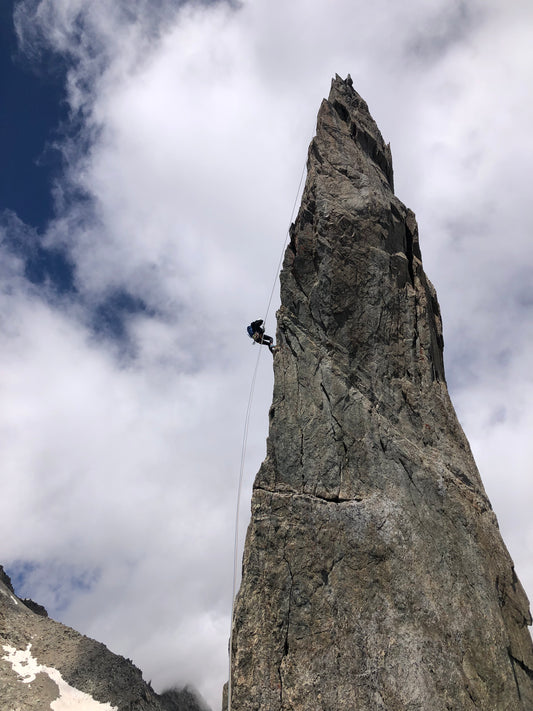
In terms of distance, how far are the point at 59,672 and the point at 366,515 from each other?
2185 cm

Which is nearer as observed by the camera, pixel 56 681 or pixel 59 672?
pixel 56 681

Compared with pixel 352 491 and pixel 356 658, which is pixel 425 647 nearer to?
pixel 356 658

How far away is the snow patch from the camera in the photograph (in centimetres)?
2459

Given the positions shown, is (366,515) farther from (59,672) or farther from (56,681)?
(59,672)

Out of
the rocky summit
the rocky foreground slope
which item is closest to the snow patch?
the rocky foreground slope

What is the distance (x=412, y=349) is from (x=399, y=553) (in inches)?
244

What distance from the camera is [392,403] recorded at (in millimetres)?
15234

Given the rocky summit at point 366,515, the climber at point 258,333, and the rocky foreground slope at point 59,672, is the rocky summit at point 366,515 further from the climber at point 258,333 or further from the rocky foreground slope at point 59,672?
the rocky foreground slope at point 59,672

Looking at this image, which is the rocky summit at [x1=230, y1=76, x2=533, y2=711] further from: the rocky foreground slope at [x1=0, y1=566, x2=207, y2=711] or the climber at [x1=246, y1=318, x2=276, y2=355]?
the rocky foreground slope at [x1=0, y1=566, x2=207, y2=711]

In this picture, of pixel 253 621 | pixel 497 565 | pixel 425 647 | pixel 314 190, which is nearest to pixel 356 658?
pixel 425 647

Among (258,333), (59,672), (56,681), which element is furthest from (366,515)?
(59,672)

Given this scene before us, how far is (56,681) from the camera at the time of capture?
25.7 meters

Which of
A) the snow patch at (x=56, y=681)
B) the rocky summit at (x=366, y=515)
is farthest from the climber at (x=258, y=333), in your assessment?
the snow patch at (x=56, y=681)

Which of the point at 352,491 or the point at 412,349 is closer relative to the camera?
the point at 352,491
